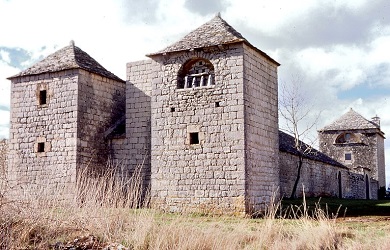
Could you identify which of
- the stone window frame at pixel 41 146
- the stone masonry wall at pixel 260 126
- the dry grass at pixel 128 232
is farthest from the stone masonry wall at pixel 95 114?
the dry grass at pixel 128 232

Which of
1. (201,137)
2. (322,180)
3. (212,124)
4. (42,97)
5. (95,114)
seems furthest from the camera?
(322,180)

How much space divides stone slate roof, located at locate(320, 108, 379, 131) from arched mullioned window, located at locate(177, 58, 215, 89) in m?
26.2

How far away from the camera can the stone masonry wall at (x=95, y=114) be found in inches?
659

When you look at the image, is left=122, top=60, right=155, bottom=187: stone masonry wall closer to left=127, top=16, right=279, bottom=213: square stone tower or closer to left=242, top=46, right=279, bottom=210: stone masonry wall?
left=127, top=16, right=279, bottom=213: square stone tower

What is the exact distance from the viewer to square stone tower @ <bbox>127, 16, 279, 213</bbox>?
1402cm

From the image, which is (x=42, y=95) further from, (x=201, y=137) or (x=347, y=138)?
(x=347, y=138)

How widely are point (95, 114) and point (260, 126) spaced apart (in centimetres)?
606

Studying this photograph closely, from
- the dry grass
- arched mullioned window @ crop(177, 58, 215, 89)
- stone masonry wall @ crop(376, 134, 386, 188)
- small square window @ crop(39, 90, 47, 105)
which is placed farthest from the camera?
stone masonry wall @ crop(376, 134, 386, 188)

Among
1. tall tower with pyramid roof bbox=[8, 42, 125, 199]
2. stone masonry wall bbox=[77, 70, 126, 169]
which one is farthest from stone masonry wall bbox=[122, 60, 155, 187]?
tall tower with pyramid roof bbox=[8, 42, 125, 199]

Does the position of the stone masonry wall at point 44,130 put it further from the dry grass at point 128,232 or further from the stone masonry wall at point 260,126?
the dry grass at point 128,232

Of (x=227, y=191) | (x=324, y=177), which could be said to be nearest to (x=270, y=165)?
(x=227, y=191)

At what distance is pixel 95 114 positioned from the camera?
1741 centimetres

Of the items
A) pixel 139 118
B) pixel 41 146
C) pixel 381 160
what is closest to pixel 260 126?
pixel 139 118

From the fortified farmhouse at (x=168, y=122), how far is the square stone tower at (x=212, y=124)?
3cm
